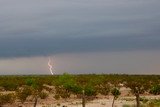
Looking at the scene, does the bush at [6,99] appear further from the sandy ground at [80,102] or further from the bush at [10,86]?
the bush at [10,86]

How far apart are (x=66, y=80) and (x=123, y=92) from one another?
26.7 feet

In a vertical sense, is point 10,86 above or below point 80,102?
above

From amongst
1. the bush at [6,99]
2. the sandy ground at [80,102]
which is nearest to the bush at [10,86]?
the sandy ground at [80,102]

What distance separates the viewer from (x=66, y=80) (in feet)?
200

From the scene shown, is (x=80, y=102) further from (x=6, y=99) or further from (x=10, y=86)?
(x=10, y=86)

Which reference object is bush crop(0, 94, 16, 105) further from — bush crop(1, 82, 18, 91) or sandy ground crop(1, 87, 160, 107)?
bush crop(1, 82, 18, 91)

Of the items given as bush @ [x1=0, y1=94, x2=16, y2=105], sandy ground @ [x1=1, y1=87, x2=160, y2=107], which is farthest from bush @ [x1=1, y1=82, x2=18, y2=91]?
bush @ [x1=0, y1=94, x2=16, y2=105]

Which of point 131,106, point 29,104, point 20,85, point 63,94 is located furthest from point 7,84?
point 131,106

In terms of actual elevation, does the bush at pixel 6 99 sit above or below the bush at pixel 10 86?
below

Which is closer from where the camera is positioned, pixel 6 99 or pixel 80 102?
pixel 6 99

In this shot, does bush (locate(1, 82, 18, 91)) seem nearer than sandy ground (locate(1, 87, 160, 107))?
No

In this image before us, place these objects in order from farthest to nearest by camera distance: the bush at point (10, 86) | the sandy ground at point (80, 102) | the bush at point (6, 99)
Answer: the bush at point (10, 86) < the bush at point (6, 99) < the sandy ground at point (80, 102)

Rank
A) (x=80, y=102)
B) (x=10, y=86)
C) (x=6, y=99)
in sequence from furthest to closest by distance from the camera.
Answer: (x=10, y=86) → (x=80, y=102) → (x=6, y=99)

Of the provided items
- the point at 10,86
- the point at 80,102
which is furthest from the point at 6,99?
the point at 10,86
